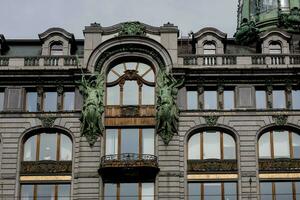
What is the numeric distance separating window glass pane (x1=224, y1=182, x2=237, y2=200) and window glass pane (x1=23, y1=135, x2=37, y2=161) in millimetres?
13355

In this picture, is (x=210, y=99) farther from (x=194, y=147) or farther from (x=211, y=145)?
(x=194, y=147)

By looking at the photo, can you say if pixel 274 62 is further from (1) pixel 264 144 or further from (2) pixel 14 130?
(2) pixel 14 130

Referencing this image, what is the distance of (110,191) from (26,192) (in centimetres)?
576

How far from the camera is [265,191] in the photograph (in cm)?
4916

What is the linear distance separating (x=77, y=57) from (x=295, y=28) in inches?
784

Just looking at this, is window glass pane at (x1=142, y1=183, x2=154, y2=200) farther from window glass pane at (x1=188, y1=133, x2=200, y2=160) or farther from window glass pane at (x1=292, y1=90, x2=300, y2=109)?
window glass pane at (x1=292, y1=90, x2=300, y2=109)

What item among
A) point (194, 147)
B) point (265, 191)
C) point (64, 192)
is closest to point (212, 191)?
point (194, 147)

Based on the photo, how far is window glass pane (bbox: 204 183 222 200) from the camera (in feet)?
161

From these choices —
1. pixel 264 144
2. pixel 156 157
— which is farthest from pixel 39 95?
pixel 264 144

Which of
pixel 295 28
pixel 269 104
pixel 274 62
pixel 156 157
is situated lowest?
pixel 156 157

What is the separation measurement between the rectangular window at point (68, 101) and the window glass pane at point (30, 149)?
9.93 feet

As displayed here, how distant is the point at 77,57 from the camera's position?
171 feet

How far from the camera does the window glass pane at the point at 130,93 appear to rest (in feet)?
169

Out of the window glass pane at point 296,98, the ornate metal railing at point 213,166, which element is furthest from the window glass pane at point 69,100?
the window glass pane at point 296,98
